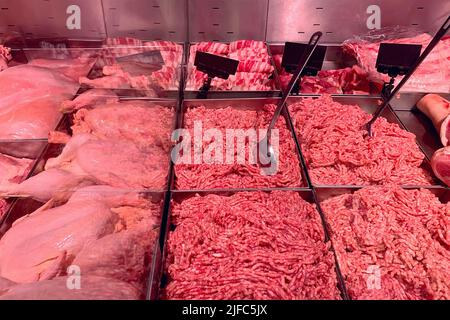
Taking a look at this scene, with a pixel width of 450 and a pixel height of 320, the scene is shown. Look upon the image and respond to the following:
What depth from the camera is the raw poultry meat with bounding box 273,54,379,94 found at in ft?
10.2

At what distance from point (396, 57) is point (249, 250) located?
2.07 m

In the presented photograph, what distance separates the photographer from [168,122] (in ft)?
8.32

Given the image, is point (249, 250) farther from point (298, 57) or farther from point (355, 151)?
point (298, 57)

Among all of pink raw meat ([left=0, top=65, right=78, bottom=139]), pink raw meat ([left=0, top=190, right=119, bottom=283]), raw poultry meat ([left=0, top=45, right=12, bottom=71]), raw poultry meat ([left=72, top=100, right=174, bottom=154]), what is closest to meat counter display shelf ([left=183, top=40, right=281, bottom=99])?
raw poultry meat ([left=72, top=100, right=174, bottom=154])

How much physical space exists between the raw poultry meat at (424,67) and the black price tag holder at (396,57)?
13.6 inches

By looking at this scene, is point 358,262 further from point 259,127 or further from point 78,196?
point 78,196

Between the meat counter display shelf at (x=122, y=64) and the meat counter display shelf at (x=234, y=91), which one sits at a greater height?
the meat counter display shelf at (x=122, y=64)

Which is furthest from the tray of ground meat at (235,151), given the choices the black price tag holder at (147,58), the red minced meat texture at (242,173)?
the black price tag holder at (147,58)

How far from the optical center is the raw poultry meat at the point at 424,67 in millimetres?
3064

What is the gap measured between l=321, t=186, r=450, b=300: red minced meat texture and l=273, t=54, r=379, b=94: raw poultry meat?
1330 millimetres

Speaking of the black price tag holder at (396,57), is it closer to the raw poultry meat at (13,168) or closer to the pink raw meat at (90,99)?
the pink raw meat at (90,99)

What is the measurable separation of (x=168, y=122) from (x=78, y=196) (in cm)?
94
